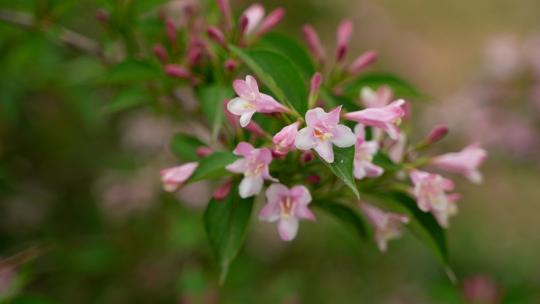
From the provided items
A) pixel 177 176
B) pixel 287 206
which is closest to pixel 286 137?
pixel 287 206

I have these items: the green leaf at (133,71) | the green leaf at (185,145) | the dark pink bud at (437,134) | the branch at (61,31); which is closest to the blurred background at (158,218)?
the branch at (61,31)

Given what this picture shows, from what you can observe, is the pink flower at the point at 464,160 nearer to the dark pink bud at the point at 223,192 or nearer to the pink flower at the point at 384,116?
the pink flower at the point at 384,116

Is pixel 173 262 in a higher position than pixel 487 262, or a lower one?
higher

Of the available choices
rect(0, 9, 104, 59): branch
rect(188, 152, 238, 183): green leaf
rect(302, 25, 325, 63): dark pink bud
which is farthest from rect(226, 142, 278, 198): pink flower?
rect(0, 9, 104, 59): branch

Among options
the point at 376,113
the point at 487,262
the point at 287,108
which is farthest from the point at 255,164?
the point at 487,262

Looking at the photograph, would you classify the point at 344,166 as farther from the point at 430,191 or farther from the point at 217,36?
the point at 217,36

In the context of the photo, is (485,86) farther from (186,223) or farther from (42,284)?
(42,284)
